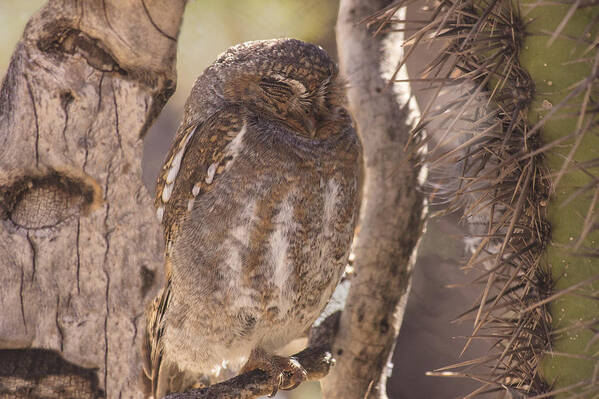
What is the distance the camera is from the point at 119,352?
1182 mm

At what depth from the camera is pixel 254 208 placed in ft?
3.93

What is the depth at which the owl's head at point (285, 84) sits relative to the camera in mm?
1216

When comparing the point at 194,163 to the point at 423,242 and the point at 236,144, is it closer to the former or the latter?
the point at 236,144

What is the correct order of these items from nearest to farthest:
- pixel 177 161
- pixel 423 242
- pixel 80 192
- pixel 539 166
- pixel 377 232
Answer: pixel 539 166, pixel 80 192, pixel 177 161, pixel 377 232, pixel 423 242

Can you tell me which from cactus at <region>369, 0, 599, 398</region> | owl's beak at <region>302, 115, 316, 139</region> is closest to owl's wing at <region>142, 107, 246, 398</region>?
owl's beak at <region>302, 115, 316, 139</region>

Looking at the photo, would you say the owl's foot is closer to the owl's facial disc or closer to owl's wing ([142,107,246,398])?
owl's wing ([142,107,246,398])

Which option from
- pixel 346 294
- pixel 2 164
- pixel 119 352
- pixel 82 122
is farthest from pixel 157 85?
pixel 346 294

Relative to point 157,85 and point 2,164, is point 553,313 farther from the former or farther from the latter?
point 2,164

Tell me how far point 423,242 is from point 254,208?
999 mm

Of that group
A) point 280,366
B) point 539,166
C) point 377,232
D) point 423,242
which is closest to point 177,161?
point 280,366

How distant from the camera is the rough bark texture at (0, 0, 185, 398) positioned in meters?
1.13

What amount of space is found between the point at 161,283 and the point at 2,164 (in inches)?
16.0

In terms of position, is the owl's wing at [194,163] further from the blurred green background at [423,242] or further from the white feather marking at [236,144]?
the blurred green background at [423,242]

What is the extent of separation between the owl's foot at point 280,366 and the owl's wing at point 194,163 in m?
0.33
